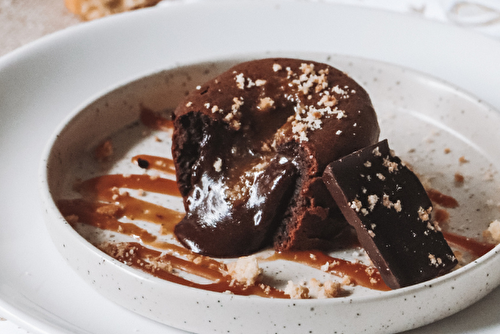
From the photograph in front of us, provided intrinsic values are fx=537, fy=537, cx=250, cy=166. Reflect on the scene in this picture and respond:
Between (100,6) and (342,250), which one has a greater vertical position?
(100,6)

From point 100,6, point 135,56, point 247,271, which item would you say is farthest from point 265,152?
point 100,6

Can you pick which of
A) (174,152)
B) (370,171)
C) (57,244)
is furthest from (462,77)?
(57,244)

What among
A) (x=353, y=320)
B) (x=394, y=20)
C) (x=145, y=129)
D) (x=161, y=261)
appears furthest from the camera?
(x=394, y=20)

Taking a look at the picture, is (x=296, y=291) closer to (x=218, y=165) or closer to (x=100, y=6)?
(x=218, y=165)

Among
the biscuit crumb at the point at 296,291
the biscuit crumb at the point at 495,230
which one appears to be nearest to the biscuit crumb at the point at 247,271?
the biscuit crumb at the point at 296,291

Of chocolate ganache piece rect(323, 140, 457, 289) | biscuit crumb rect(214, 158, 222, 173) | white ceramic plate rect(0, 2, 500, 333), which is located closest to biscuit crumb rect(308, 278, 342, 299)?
chocolate ganache piece rect(323, 140, 457, 289)

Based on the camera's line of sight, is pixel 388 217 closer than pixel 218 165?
Yes

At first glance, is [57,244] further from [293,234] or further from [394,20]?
[394,20]
